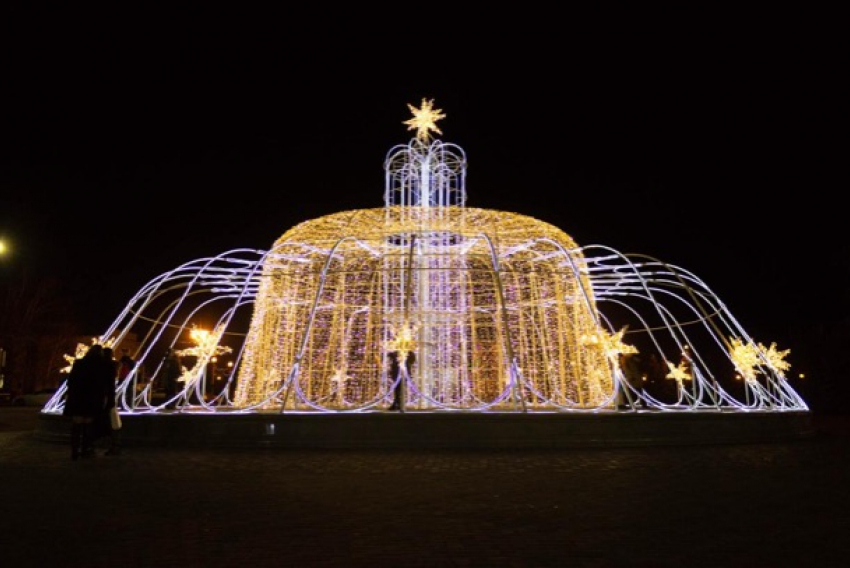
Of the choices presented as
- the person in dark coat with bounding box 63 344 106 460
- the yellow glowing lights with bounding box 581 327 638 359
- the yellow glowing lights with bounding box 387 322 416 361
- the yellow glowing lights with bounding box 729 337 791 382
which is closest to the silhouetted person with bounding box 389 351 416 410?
the yellow glowing lights with bounding box 387 322 416 361

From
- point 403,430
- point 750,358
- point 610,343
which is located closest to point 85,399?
point 403,430

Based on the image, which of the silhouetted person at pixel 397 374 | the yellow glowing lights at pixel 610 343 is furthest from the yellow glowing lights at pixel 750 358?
the silhouetted person at pixel 397 374

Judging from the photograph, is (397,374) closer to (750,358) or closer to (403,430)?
(403,430)

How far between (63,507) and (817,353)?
28606 millimetres

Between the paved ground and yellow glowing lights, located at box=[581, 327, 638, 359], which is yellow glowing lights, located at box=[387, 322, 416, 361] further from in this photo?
yellow glowing lights, located at box=[581, 327, 638, 359]

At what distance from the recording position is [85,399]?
10.9 m

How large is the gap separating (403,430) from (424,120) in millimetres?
7981

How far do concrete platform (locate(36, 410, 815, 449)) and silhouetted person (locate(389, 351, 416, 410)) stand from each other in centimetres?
115

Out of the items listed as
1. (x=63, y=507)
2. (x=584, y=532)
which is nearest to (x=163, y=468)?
(x=63, y=507)

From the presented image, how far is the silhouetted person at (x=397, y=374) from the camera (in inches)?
522

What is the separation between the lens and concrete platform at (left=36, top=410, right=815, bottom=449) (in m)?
12.0

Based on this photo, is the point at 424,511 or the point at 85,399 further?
the point at 85,399

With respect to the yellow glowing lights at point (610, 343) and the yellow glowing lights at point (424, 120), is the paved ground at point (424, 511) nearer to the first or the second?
the yellow glowing lights at point (610, 343)

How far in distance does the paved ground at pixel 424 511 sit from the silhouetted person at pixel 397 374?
2.27m
